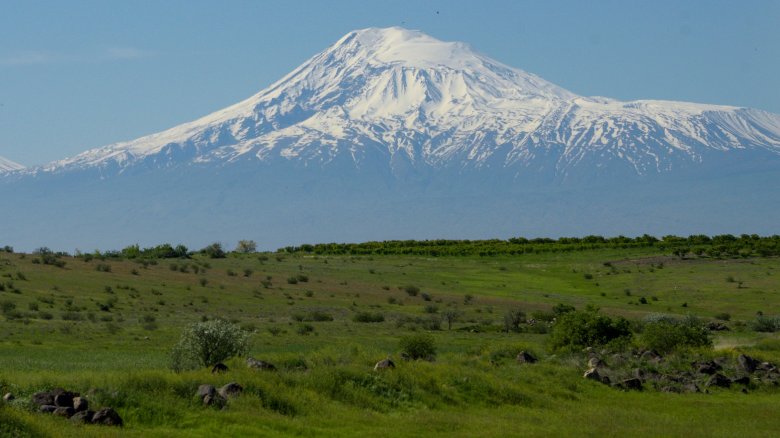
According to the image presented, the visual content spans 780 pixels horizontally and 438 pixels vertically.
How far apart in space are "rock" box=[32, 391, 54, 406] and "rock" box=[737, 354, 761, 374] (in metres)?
20.5

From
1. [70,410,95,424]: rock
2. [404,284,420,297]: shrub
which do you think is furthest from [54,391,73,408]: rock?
[404,284,420,297]: shrub

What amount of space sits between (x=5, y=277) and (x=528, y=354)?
1363 inches

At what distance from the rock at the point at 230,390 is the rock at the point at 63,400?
9.83 ft

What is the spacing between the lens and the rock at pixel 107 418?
1841cm

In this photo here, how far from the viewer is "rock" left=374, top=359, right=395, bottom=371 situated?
25.5 meters

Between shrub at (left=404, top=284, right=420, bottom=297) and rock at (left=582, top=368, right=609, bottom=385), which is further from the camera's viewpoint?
shrub at (left=404, top=284, right=420, bottom=297)

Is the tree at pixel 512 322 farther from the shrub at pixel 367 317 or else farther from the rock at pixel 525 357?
the rock at pixel 525 357

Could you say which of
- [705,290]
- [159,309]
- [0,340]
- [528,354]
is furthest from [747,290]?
[0,340]

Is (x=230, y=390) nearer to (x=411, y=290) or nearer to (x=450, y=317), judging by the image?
(x=450, y=317)

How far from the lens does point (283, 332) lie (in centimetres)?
4434

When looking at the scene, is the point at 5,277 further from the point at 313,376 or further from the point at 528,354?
the point at 313,376

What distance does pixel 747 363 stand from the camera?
32812mm

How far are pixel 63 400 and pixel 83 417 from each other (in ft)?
2.25

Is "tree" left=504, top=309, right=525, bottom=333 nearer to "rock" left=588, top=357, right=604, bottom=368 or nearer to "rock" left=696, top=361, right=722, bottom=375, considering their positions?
"rock" left=588, top=357, right=604, bottom=368
